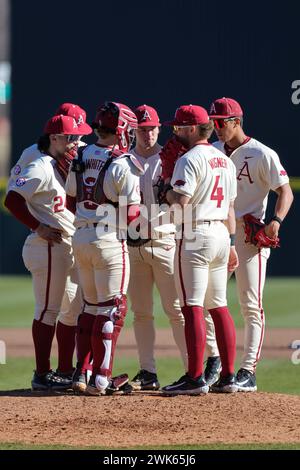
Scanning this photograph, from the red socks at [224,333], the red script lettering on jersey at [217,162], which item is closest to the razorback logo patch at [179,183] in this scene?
the red script lettering on jersey at [217,162]

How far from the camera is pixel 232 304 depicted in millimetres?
13047

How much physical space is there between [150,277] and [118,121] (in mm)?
1140

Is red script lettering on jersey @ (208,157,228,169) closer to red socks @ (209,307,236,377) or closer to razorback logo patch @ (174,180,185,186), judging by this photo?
razorback logo patch @ (174,180,185,186)

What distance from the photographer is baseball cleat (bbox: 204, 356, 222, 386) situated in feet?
22.0

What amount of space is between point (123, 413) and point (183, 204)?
1.28 metres

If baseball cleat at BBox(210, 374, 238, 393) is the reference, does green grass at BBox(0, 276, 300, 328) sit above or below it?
below

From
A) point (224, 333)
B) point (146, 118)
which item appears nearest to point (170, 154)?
point (146, 118)

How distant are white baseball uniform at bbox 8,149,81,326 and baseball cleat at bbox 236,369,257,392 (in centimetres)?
127

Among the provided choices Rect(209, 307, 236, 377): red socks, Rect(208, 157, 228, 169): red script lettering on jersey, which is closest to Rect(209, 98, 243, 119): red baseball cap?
Rect(208, 157, 228, 169): red script lettering on jersey

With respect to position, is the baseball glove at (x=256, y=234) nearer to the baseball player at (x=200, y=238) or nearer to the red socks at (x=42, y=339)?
the baseball player at (x=200, y=238)

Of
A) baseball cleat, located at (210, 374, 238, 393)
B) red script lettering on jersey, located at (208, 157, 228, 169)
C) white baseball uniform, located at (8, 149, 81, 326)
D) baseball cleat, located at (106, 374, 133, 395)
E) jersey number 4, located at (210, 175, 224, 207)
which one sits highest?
red script lettering on jersey, located at (208, 157, 228, 169)

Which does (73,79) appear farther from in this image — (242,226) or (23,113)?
(242,226)

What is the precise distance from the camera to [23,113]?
17.5 m

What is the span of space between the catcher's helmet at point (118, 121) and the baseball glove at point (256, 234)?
97 cm
